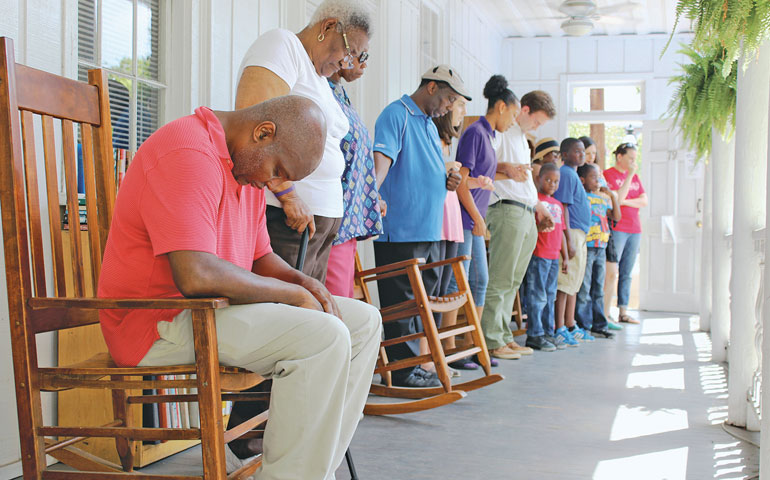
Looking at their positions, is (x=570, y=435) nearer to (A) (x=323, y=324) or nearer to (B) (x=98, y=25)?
(A) (x=323, y=324)

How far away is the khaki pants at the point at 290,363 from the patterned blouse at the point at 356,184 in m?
0.94

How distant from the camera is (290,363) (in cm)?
148

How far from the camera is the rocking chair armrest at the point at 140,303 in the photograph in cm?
136

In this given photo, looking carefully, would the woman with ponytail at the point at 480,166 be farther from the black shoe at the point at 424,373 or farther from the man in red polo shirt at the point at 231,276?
the man in red polo shirt at the point at 231,276

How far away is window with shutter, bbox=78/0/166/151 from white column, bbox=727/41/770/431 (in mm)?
2393

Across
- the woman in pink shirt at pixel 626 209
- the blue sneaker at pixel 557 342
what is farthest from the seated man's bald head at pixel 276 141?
the woman in pink shirt at pixel 626 209

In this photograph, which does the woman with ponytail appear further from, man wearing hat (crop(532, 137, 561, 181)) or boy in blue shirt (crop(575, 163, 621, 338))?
boy in blue shirt (crop(575, 163, 621, 338))

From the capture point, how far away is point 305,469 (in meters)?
1.47

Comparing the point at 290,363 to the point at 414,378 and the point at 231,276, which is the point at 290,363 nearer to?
the point at 231,276

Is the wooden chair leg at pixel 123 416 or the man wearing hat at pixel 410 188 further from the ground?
the man wearing hat at pixel 410 188

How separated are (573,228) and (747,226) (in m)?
2.27

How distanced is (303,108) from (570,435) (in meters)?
1.76

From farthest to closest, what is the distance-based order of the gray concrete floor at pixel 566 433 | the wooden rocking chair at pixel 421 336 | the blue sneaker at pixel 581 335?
the blue sneaker at pixel 581 335 < the wooden rocking chair at pixel 421 336 < the gray concrete floor at pixel 566 433

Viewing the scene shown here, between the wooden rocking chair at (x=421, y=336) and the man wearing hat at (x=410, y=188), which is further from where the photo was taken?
the man wearing hat at (x=410, y=188)
